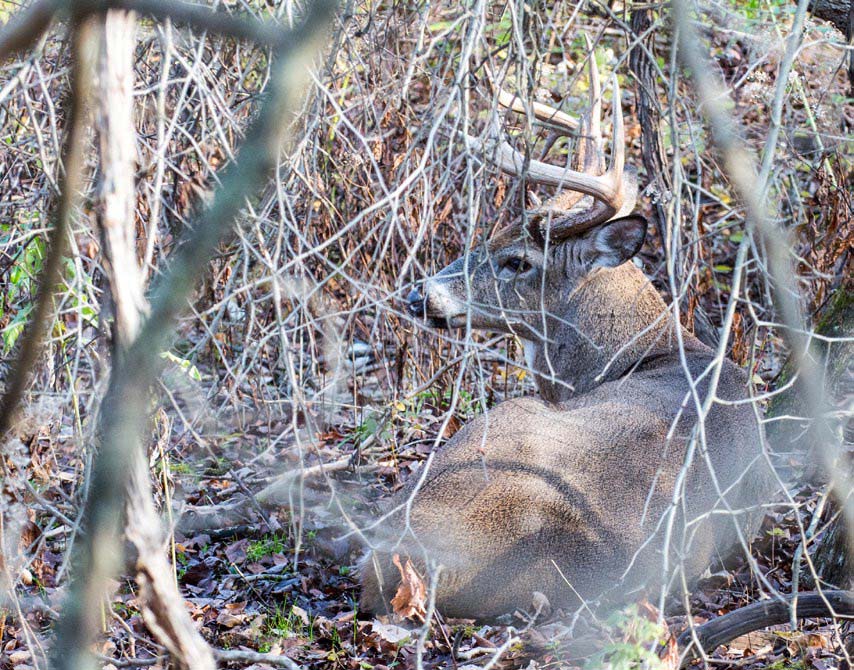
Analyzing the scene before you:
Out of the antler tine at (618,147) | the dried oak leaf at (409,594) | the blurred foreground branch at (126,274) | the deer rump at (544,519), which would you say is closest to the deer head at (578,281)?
the antler tine at (618,147)

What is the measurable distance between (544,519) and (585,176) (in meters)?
1.90

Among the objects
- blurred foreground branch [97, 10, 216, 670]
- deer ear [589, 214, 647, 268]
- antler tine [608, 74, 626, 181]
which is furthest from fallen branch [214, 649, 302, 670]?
antler tine [608, 74, 626, 181]

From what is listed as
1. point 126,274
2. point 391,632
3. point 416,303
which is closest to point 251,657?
point 126,274

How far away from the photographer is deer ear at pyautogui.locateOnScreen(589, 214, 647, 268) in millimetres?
5133

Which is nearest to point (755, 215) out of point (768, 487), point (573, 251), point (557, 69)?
point (768, 487)

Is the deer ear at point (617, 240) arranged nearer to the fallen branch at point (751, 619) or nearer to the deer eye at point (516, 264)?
the deer eye at point (516, 264)

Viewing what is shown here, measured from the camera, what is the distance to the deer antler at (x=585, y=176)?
5.02 m

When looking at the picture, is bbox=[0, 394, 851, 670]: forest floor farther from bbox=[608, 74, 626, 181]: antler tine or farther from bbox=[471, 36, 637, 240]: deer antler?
bbox=[608, 74, 626, 181]: antler tine

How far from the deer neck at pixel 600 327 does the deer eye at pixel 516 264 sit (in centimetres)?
24

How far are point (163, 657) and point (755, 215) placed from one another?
178 centimetres

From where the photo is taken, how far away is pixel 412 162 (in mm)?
5578

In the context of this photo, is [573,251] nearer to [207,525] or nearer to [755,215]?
[207,525]

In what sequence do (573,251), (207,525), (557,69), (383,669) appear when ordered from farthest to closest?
(557,69) < (573,251) < (207,525) < (383,669)

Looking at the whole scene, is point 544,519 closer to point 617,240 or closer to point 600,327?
point 600,327
